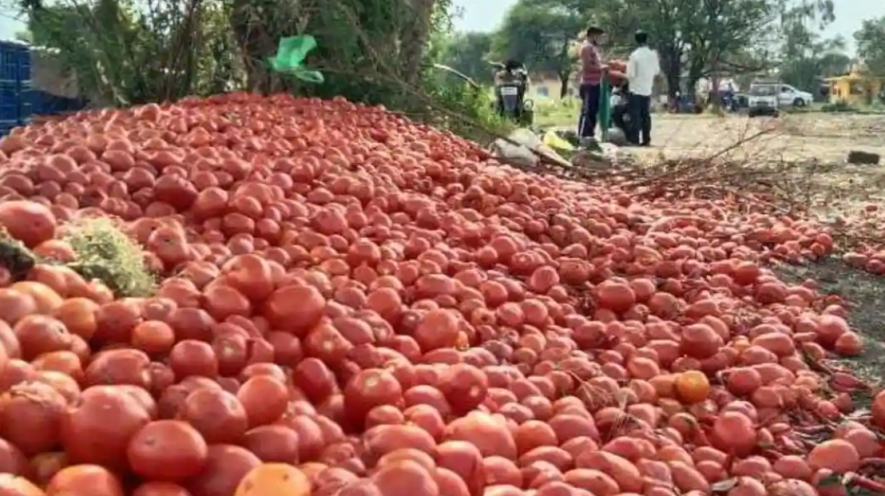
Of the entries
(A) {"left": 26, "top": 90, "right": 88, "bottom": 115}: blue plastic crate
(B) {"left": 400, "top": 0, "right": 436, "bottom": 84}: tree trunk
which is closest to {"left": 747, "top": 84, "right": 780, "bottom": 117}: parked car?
(B) {"left": 400, "top": 0, "right": 436, "bottom": 84}: tree trunk

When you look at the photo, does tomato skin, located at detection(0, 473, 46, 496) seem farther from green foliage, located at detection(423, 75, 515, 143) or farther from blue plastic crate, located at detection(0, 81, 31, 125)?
blue plastic crate, located at detection(0, 81, 31, 125)

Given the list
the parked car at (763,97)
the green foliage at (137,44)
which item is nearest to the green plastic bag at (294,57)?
the green foliage at (137,44)

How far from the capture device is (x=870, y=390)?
129 inches

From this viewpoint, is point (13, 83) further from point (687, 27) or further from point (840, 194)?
point (687, 27)

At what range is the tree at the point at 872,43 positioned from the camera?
185 ft

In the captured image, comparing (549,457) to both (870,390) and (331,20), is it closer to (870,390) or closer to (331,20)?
(870,390)

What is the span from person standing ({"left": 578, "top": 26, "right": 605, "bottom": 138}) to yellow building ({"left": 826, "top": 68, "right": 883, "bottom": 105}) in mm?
40033

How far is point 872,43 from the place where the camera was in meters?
60.9

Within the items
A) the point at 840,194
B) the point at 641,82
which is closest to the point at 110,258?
the point at 840,194

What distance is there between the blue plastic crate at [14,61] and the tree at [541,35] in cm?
5339

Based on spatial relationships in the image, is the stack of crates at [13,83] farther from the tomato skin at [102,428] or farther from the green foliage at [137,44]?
the tomato skin at [102,428]

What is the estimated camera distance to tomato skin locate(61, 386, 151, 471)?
172cm

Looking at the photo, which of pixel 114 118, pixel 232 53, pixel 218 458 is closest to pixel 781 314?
pixel 218 458

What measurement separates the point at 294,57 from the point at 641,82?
19.7 ft
